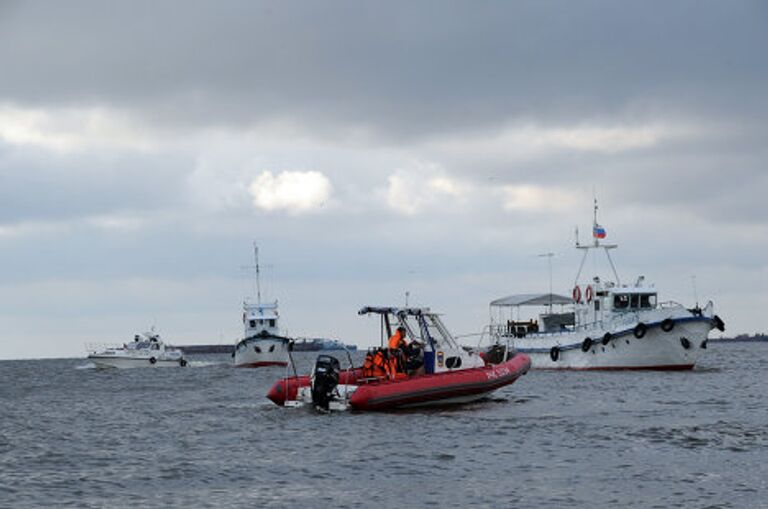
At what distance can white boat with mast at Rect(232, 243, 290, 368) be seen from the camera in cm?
9038

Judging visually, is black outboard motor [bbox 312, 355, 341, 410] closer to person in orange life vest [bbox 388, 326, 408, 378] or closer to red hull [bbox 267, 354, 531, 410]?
red hull [bbox 267, 354, 531, 410]

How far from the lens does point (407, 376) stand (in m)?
34.6

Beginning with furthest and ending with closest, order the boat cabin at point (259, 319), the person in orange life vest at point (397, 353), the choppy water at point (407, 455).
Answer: the boat cabin at point (259, 319), the person in orange life vest at point (397, 353), the choppy water at point (407, 455)

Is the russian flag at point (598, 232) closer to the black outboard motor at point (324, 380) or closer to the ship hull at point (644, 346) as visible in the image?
the ship hull at point (644, 346)

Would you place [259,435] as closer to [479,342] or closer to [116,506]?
[116,506]

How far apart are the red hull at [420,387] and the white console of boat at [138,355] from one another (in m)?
64.8

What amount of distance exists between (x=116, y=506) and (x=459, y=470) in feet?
24.1

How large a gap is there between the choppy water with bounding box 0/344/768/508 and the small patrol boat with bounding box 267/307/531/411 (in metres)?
0.56

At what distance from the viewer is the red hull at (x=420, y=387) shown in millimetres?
33125

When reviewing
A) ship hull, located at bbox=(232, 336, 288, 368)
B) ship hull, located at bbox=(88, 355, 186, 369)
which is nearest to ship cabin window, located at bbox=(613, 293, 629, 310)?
ship hull, located at bbox=(232, 336, 288, 368)

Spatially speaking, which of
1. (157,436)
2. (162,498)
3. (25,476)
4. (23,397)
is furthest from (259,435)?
(23,397)

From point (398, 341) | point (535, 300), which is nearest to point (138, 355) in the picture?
point (535, 300)

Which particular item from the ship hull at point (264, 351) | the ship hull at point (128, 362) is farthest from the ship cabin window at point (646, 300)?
the ship hull at point (128, 362)

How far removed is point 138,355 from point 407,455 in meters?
76.2
